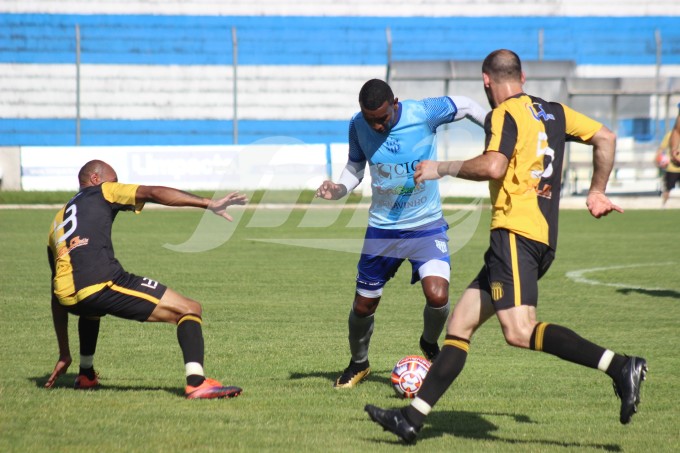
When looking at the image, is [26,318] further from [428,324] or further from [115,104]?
[115,104]

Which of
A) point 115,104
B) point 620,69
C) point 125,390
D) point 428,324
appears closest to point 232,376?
point 125,390

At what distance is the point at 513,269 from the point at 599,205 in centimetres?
68

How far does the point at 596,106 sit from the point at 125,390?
90.5 ft

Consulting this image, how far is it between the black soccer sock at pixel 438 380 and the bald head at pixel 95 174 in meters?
2.92

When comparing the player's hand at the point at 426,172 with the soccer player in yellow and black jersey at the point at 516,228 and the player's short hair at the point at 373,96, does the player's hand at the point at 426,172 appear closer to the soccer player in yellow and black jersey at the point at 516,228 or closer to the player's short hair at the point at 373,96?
the soccer player in yellow and black jersey at the point at 516,228

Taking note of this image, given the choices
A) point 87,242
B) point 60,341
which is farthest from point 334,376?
point 87,242

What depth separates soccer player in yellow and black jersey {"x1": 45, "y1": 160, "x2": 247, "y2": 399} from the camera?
6.72 meters

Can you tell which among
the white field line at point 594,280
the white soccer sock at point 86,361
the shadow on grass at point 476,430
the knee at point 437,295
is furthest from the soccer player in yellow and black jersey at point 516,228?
the white field line at point 594,280

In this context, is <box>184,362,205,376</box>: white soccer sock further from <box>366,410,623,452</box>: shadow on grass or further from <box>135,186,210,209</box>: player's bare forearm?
<box>366,410,623,452</box>: shadow on grass

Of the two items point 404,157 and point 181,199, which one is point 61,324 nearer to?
point 181,199

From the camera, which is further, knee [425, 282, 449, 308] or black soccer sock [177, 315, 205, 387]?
knee [425, 282, 449, 308]

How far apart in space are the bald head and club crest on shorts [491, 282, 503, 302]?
119 inches

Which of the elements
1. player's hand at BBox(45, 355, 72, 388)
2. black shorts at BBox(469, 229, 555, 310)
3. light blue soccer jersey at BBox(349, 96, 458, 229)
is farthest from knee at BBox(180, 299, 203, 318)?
black shorts at BBox(469, 229, 555, 310)

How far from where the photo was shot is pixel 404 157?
7.51 m
